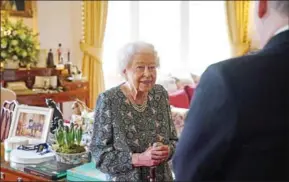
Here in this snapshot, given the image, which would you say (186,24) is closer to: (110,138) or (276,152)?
(110,138)

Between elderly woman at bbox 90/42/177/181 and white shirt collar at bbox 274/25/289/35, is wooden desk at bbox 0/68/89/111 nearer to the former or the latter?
elderly woman at bbox 90/42/177/181

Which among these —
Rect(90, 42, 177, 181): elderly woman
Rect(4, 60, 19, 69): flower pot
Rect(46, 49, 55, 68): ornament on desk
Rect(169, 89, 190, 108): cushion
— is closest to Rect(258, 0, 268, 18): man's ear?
Rect(90, 42, 177, 181): elderly woman

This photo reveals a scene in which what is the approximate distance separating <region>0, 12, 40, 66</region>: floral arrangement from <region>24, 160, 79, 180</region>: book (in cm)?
256

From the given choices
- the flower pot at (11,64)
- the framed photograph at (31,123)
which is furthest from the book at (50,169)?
the flower pot at (11,64)

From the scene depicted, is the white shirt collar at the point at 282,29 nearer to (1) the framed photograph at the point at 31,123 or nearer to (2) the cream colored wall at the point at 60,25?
(1) the framed photograph at the point at 31,123

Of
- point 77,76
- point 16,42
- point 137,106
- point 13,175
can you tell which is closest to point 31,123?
point 13,175

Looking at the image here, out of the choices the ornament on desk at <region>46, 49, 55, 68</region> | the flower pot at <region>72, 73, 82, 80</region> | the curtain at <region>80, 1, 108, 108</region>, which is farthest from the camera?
the curtain at <region>80, 1, 108, 108</region>

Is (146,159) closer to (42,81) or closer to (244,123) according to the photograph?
(244,123)

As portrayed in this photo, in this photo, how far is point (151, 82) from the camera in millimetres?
1951

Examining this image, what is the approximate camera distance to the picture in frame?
4.91 m

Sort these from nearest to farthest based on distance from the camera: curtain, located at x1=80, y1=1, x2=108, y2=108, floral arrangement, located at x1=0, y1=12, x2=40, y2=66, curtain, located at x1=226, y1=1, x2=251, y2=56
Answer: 1. floral arrangement, located at x1=0, y1=12, x2=40, y2=66
2. curtain, located at x1=80, y1=1, x2=108, y2=108
3. curtain, located at x1=226, y1=1, x2=251, y2=56

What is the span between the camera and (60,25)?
18.3 feet

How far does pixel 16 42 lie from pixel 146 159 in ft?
10.4

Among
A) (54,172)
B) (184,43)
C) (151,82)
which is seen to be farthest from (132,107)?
(184,43)
